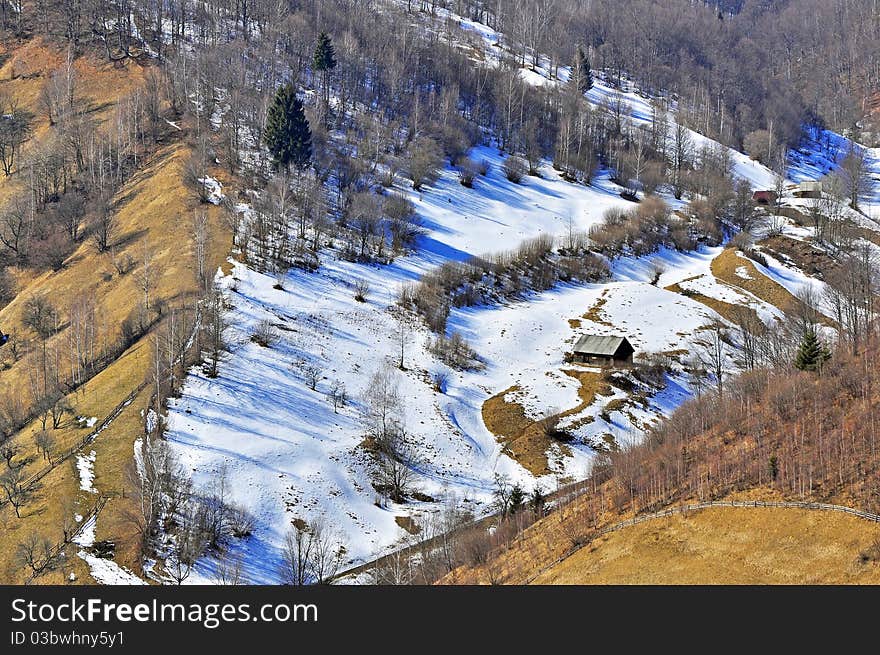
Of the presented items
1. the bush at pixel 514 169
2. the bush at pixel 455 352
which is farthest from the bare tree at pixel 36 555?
the bush at pixel 514 169

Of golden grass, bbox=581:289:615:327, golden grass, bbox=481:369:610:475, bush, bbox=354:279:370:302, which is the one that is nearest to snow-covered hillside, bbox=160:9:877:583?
golden grass, bbox=581:289:615:327

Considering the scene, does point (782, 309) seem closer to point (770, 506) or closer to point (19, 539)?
point (770, 506)

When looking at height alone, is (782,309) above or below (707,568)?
below

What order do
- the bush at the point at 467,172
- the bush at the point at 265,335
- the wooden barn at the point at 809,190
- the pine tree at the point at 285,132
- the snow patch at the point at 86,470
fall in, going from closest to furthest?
the snow patch at the point at 86,470 < the bush at the point at 265,335 < the pine tree at the point at 285,132 < the bush at the point at 467,172 < the wooden barn at the point at 809,190

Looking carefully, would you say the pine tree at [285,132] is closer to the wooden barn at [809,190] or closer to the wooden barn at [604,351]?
the wooden barn at [604,351]

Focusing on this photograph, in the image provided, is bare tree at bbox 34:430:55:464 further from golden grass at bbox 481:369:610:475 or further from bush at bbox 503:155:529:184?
bush at bbox 503:155:529:184

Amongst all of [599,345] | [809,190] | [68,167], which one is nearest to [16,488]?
[599,345]

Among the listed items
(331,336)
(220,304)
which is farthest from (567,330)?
(220,304)
